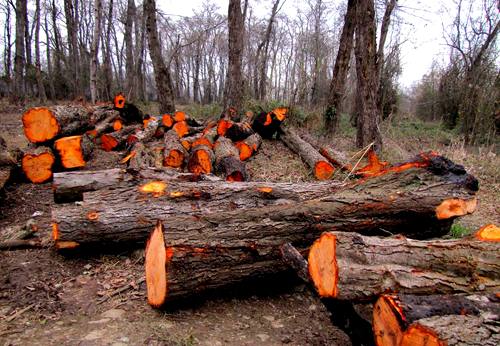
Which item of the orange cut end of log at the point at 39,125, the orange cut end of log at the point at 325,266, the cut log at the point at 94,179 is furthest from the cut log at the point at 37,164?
the orange cut end of log at the point at 325,266

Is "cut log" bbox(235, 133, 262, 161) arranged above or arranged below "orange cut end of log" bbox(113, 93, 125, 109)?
below

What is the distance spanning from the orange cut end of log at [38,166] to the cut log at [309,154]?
15.6 ft

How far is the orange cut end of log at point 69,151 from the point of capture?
6230mm

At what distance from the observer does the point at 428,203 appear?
3504 millimetres

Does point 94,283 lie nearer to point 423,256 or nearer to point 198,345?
point 198,345

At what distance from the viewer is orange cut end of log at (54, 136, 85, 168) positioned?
20.4 ft

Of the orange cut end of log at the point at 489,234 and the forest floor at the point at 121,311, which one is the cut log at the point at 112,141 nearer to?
the forest floor at the point at 121,311

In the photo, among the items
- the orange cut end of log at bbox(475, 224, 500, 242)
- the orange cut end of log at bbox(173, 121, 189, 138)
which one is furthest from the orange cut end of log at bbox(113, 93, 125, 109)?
the orange cut end of log at bbox(475, 224, 500, 242)

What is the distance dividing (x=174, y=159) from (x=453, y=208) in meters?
4.64

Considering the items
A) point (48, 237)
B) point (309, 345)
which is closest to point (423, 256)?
point (309, 345)

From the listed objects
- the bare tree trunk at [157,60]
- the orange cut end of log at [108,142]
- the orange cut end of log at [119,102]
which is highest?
the bare tree trunk at [157,60]

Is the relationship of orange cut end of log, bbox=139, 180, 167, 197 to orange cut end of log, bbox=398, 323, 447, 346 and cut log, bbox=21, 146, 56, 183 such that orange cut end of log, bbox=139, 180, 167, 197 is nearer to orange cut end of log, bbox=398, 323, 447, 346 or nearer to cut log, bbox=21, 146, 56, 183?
orange cut end of log, bbox=398, 323, 447, 346

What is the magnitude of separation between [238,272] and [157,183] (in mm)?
1478

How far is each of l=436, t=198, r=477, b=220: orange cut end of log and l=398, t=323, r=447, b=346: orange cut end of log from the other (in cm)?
209
